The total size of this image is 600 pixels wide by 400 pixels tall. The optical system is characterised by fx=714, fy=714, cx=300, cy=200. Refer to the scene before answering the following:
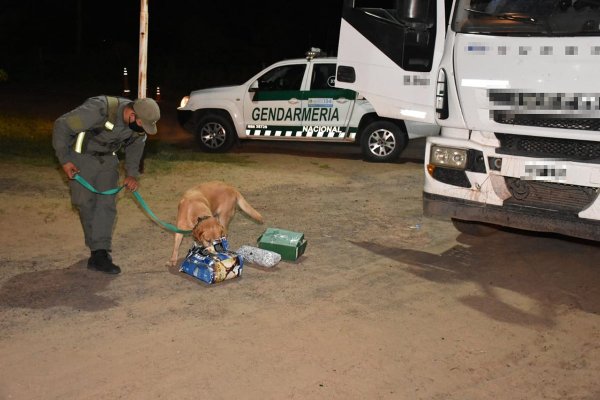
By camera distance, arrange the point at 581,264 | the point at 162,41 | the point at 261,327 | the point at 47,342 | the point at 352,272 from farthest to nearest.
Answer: the point at 162,41, the point at 581,264, the point at 352,272, the point at 261,327, the point at 47,342

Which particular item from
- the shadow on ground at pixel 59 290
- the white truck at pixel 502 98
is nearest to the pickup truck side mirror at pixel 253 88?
the white truck at pixel 502 98

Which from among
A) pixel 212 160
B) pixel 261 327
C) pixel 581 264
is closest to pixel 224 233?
pixel 261 327

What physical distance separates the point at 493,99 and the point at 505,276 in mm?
1579

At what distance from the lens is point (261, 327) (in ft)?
16.2

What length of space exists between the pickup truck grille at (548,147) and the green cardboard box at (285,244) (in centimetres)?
191

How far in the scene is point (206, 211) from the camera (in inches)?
232

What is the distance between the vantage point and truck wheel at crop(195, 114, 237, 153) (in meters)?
13.0

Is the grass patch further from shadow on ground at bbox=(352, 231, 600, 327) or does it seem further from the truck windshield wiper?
the truck windshield wiper

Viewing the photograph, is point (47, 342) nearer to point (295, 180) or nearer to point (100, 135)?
point (100, 135)

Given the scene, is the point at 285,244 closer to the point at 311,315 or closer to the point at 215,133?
the point at 311,315

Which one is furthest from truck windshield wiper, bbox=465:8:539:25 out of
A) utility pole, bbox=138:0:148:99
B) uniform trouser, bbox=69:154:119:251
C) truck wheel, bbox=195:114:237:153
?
truck wheel, bbox=195:114:237:153

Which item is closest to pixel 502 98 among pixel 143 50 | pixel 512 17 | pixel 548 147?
pixel 548 147

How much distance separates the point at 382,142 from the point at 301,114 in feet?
4.90

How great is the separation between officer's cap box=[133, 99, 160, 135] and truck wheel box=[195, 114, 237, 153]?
24.6 feet
